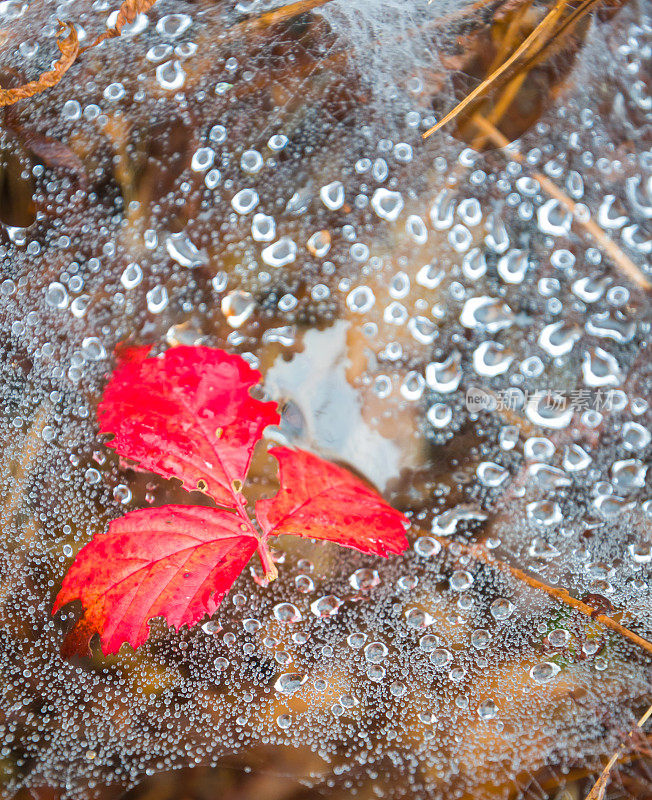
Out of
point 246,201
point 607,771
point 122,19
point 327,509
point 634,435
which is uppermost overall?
point 122,19

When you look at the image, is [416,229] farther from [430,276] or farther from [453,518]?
[453,518]

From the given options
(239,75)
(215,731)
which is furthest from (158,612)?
(239,75)

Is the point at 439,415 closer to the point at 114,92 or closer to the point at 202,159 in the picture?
the point at 202,159

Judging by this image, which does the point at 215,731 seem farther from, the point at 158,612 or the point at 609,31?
the point at 609,31

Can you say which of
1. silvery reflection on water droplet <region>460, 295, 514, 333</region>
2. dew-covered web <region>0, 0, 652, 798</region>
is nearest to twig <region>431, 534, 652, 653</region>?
dew-covered web <region>0, 0, 652, 798</region>

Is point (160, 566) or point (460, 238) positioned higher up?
point (460, 238)

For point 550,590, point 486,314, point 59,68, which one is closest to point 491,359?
point 486,314

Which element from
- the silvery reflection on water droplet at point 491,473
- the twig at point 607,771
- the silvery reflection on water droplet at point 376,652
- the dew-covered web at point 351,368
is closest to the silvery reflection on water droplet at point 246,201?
the dew-covered web at point 351,368
